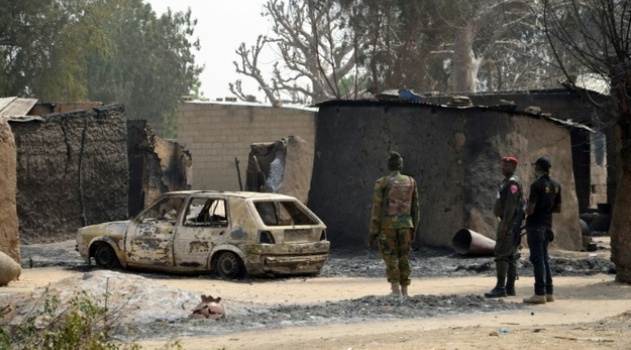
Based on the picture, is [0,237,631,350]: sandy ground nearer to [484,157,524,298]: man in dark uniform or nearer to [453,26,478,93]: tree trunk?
[484,157,524,298]: man in dark uniform

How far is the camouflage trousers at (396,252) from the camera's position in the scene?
610 inches

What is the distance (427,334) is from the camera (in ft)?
37.8

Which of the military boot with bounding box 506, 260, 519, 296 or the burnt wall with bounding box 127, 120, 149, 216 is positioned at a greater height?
the burnt wall with bounding box 127, 120, 149, 216

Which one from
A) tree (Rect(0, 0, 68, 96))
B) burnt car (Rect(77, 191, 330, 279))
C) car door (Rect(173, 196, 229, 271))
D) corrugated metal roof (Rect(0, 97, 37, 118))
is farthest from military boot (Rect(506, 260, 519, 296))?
tree (Rect(0, 0, 68, 96))

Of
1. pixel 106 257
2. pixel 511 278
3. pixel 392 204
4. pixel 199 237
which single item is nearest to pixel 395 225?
pixel 392 204

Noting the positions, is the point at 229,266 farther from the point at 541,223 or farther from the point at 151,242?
the point at 541,223

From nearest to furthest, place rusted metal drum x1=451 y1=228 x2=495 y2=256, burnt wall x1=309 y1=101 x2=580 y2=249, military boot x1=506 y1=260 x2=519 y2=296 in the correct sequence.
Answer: military boot x1=506 y1=260 x2=519 y2=296, rusted metal drum x1=451 y1=228 x2=495 y2=256, burnt wall x1=309 y1=101 x2=580 y2=249

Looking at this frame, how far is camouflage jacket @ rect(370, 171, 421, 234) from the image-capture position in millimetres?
15508

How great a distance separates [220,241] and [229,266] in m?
0.37

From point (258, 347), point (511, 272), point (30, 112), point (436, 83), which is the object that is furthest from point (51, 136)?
point (436, 83)

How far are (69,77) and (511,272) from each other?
3744 cm

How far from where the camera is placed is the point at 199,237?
18594 millimetres

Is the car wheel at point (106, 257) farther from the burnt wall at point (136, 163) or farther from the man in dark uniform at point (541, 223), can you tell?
the burnt wall at point (136, 163)

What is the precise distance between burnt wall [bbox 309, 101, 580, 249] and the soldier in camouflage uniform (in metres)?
7.15
